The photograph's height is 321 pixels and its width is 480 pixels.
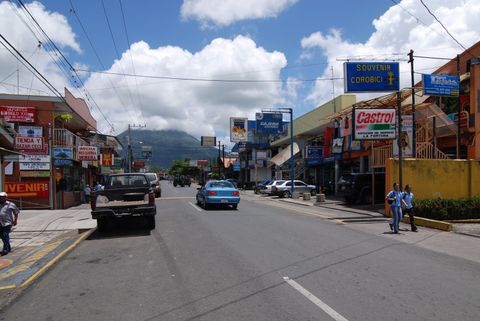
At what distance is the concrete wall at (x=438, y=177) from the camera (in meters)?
19.0

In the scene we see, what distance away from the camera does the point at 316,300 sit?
5957mm

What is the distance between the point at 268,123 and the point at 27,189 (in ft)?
106

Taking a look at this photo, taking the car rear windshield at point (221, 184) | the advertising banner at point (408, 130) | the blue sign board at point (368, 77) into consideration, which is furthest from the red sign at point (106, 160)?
the advertising banner at point (408, 130)

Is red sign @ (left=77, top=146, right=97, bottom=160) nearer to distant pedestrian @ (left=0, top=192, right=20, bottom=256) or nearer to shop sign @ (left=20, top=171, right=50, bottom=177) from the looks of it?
shop sign @ (left=20, top=171, right=50, bottom=177)

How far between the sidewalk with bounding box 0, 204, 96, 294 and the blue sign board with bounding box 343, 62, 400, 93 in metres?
15.2

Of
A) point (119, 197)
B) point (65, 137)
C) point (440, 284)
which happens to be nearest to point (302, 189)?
point (65, 137)

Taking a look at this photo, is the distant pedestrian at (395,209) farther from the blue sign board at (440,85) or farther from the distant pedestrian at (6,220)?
the distant pedestrian at (6,220)

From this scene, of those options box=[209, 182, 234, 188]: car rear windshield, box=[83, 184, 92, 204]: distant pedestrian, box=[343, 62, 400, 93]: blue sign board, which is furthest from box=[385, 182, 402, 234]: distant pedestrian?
box=[83, 184, 92, 204]: distant pedestrian

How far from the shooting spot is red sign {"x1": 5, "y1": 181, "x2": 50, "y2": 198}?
23.5 m

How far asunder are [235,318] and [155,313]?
1.06 m

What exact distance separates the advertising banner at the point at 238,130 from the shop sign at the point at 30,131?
3522cm

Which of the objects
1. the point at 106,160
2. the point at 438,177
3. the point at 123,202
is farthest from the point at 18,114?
the point at 438,177

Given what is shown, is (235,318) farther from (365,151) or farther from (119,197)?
(365,151)

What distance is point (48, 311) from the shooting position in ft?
18.8
